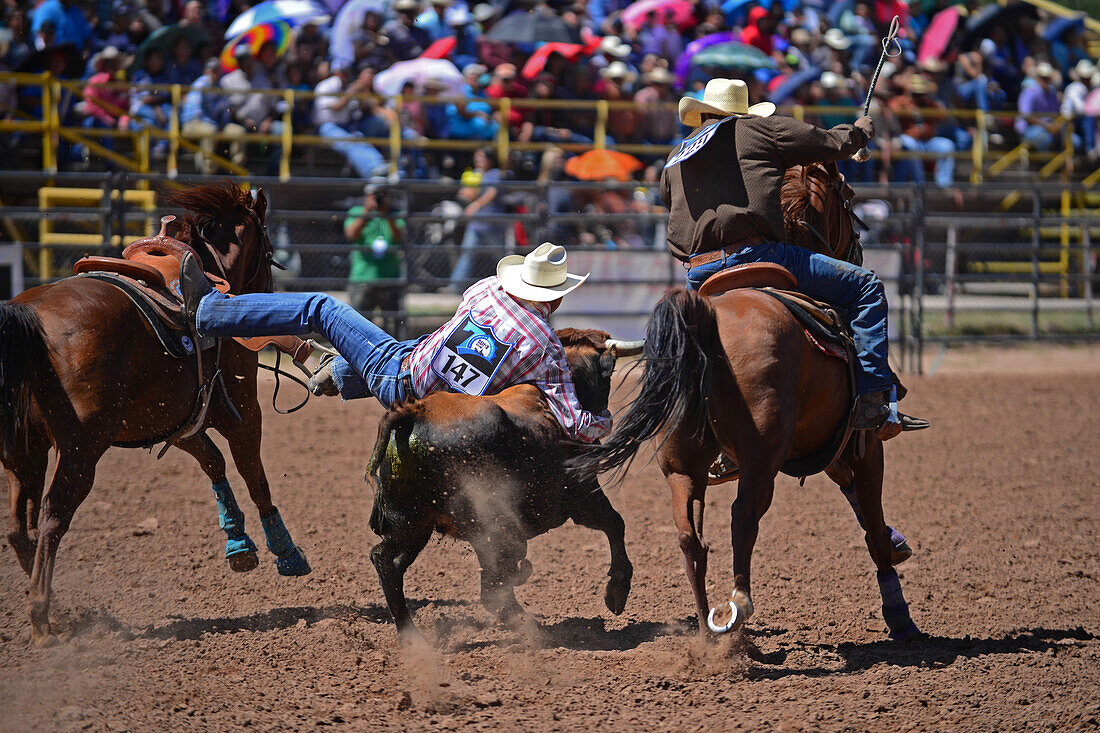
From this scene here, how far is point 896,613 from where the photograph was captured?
4266 millimetres

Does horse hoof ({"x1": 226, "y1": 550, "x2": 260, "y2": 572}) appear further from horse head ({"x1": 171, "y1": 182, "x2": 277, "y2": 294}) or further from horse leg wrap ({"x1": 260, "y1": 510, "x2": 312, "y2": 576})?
horse head ({"x1": 171, "y1": 182, "x2": 277, "y2": 294})

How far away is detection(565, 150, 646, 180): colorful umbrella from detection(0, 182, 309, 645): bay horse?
25.8 ft

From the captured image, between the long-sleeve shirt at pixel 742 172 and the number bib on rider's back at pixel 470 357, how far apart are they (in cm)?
100

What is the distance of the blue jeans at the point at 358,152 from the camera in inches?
487

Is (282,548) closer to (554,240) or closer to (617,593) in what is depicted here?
(617,593)


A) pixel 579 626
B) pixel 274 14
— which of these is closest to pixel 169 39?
pixel 274 14

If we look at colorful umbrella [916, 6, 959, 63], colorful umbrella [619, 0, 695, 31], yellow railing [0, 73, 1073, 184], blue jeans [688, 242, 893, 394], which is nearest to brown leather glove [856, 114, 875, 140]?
blue jeans [688, 242, 893, 394]

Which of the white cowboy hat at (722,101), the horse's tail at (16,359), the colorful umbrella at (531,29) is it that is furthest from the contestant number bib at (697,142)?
the colorful umbrella at (531,29)

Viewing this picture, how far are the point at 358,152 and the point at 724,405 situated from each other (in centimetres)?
950

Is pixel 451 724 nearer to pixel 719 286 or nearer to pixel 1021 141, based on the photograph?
pixel 719 286

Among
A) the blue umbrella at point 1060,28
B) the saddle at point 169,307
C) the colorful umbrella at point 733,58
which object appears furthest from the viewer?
the blue umbrella at point 1060,28

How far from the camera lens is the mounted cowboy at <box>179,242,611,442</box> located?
3.77 meters

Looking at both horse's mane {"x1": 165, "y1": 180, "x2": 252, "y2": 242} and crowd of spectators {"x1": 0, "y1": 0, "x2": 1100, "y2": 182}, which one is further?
crowd of spectators {"x1": 0, "y1": 0, "x2": 1100, "y2": 182}

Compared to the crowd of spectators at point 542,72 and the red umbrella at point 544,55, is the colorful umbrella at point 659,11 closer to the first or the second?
the crowd of spectators at point 542,72
